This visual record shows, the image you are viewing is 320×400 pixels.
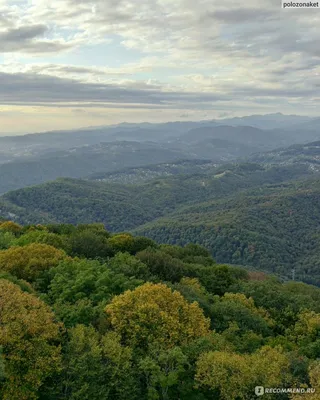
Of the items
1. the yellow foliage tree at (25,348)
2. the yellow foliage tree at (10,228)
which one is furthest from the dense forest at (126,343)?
the yellow foliage tree at (10,228)

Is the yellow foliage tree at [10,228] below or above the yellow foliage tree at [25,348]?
below

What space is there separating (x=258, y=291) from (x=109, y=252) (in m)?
20.3

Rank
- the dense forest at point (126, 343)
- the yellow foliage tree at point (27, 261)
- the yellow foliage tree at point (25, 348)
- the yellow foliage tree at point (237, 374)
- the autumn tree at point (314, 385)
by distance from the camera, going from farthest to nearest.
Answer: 1. the yellow foliage tree at point (27, 261)
2. the dense forest at point (126, 343)
3. the yellow foliage tree at point (237, 374)
4. the yellow foliage tree at point (25, 348)
5. the autumn tree at point (314, 385)

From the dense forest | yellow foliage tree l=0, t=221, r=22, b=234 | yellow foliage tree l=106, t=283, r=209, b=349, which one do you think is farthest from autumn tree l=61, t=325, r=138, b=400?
yellow foliage tree l=0, t=221, r=22, b=234

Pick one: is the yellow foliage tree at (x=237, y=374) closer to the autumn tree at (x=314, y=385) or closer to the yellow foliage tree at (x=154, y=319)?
the autumn tree at (x=314, y=385)

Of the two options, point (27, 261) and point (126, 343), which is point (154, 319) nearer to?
point (126, 343)

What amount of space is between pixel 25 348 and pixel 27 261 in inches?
681

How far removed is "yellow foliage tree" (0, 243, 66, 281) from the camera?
1435 inches

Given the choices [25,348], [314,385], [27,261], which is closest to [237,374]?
[314,385]

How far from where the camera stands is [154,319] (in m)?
25.9

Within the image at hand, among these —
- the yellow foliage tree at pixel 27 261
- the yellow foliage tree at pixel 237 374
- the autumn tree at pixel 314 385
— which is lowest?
the yellow foliage tree at pixel 237 374

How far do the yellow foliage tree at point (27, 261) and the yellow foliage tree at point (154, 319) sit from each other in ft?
41.5

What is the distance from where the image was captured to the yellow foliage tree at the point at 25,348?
20.5 meters

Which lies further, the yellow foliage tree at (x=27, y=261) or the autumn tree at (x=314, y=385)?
the yellow foliage tree at (x=27, y=261)
